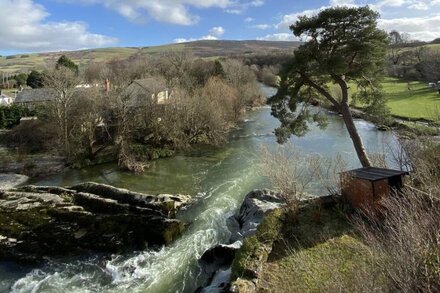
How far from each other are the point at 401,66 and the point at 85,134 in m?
77.7

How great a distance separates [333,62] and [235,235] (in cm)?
912

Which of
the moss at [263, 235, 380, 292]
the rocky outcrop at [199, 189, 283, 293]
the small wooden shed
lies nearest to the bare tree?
the rocky outcrop at [199, 189, 283, 293]

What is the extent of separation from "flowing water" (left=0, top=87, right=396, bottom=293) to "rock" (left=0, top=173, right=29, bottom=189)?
64.8 inches

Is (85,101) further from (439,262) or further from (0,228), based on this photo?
(439,262)

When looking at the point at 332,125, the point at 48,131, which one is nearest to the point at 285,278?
the point at 48,131

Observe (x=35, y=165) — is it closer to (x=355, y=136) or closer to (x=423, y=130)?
(x=355, y=136)

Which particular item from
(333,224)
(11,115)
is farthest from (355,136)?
(11,115)

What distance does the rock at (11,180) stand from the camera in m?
30.0

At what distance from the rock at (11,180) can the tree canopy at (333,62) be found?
73.3 ft

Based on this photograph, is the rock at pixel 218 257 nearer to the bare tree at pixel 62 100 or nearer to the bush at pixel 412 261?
the bush at pixel 412 261

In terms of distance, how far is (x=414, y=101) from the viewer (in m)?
56.0

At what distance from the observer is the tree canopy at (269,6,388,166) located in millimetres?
17203

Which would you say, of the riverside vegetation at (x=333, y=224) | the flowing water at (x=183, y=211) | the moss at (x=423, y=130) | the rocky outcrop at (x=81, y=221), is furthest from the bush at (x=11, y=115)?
the moss at (x=423, y=130)

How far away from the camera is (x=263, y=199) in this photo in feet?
65.6
